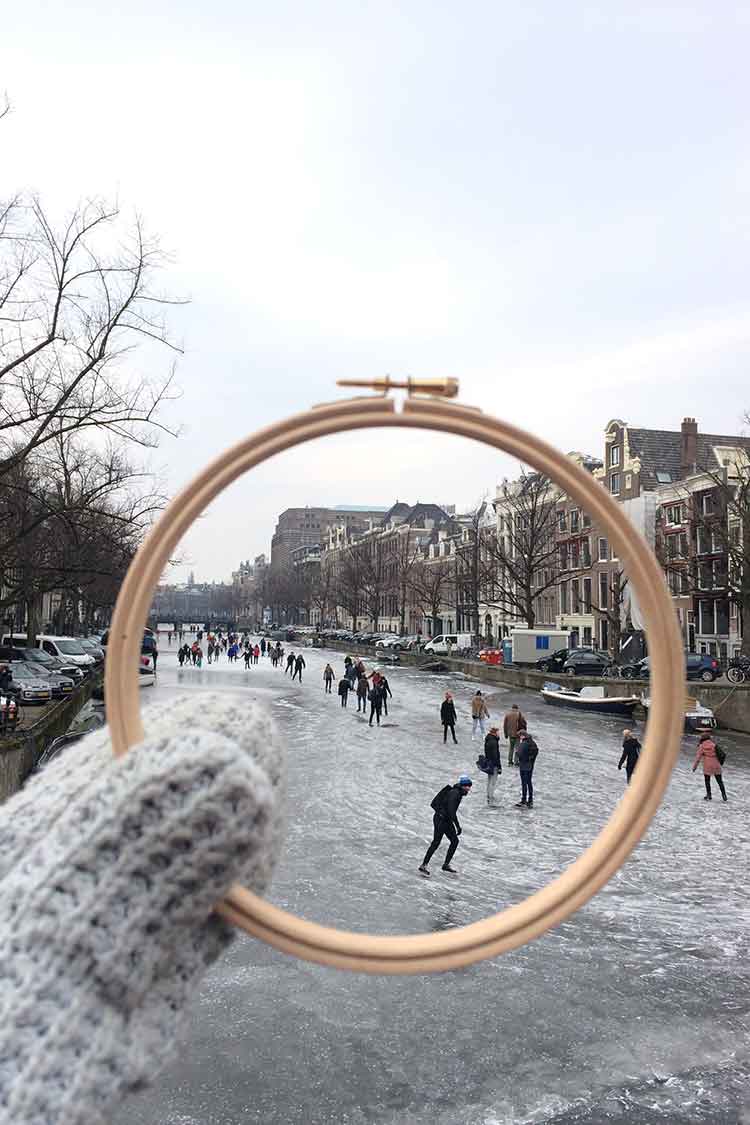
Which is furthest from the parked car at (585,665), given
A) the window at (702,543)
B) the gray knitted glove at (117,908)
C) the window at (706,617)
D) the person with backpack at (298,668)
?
the gray knitted glove at (117,908)

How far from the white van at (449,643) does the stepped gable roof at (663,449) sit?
1888cm

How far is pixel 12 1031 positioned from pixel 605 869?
60.5 inches

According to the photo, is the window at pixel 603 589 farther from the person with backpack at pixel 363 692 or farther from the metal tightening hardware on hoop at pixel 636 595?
the metal tightening hardware on hoop at pixel 636 595

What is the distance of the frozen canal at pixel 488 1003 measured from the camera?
243 inches

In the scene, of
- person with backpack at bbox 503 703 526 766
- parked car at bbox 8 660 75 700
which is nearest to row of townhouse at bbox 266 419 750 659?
person with backpack at bbox 503 703 526 766

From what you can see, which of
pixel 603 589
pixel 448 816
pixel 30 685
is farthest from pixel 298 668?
pixel 448 816

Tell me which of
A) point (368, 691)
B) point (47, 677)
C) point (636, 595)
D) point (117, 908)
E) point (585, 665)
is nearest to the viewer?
point (117, 908)

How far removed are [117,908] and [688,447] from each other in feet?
173

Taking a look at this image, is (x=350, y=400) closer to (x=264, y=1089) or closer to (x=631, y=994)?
(x=264, y=1089)

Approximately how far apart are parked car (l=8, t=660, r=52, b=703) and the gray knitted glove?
76.6 ft

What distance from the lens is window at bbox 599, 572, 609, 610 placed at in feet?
157

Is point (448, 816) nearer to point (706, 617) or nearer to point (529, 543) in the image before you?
point (706, 617)

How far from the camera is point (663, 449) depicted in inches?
2026

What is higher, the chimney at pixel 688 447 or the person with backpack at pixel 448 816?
the chimney at pixel 688 447
